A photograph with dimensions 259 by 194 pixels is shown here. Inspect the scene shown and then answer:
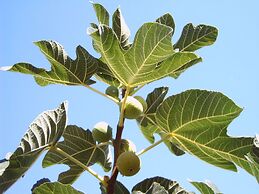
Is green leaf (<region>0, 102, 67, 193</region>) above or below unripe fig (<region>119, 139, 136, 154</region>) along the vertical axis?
Result: above

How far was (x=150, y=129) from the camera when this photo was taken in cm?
196

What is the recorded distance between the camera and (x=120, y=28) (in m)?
1.91

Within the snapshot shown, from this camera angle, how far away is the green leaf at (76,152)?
188 cm

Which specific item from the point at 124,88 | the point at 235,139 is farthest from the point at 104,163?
the point at 235,139

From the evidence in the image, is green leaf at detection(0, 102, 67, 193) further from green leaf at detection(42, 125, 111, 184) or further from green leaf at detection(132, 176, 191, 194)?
green leaf at detection(132, 176, 191, 194)

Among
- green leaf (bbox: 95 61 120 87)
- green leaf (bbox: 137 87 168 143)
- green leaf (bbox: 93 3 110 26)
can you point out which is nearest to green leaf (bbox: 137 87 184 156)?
green leaf (bbox: 137 87 168 143)

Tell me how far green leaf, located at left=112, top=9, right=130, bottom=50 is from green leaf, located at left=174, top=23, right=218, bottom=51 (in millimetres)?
212

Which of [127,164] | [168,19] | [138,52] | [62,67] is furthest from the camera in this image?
[168,19]

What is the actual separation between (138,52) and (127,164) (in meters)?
0.39

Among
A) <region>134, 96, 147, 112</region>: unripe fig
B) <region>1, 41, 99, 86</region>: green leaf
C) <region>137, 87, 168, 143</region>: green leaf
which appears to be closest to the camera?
<region>1, 41, 99, 86</region>: green leaf

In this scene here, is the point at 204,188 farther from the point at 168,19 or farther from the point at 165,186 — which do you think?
the point at 168,19

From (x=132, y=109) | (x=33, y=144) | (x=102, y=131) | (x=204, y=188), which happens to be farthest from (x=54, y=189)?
(x=204, y=188)

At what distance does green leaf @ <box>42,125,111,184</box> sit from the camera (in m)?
1.88

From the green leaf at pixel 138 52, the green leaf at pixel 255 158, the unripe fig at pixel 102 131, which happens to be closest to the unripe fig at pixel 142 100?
the green leaf at pixel 138 52
